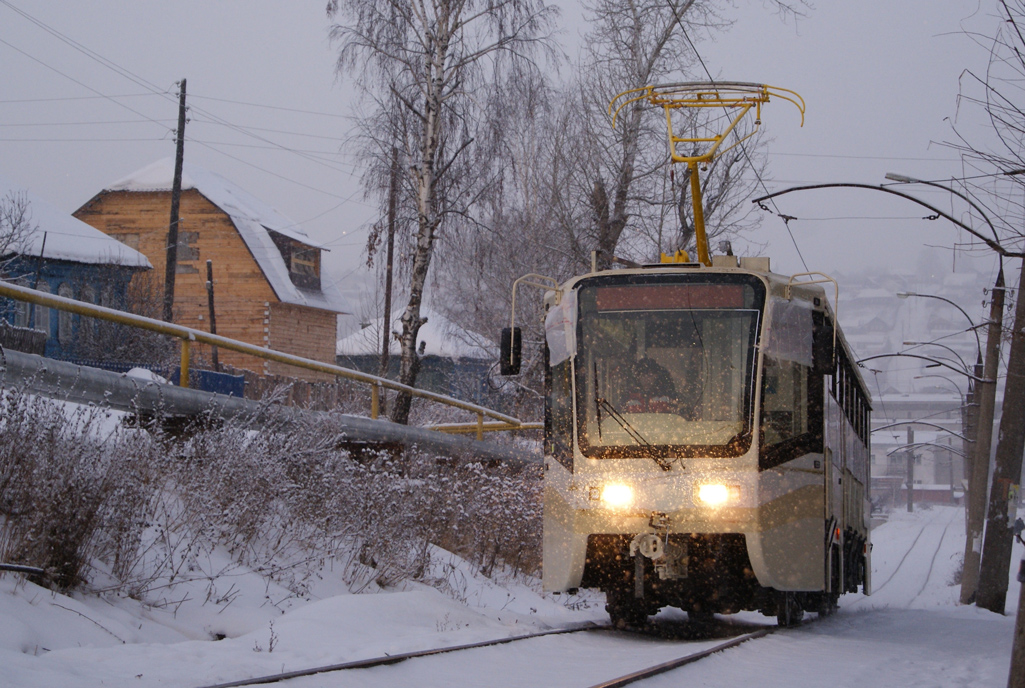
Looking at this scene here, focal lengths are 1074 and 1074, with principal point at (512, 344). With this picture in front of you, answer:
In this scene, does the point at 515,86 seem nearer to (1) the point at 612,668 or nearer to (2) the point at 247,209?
(1) the point at 612,668

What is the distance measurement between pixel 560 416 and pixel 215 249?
35876 mm

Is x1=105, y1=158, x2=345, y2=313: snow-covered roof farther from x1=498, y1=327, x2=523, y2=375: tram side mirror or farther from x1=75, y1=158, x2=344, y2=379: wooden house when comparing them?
x1=498, y1=327, x2=523, y2=375: tram side mirror

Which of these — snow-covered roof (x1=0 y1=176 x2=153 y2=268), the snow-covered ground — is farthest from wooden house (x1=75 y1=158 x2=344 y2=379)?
the snow-covered ground

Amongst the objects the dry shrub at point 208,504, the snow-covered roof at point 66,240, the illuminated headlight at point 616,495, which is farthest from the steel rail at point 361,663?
the snow-covered roof at point 66,240

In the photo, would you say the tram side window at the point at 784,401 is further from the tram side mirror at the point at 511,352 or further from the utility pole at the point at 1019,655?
the utility pole at the point at 1019,655

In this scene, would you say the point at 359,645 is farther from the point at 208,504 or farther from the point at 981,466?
the point at 981,466

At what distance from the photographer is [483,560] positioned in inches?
561

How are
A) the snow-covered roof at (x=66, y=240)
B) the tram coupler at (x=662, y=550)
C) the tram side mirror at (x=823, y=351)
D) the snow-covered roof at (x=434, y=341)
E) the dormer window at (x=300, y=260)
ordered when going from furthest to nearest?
the dormer window at (x=300, y=260)
the snow-covered roof at (x=434, y=341)
the snow-covered roof at (x=66, y=240)
the tram side mirror at (x=823, y=351)
the tram coupler at (x=662, y=550)

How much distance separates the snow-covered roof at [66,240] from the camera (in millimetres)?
31594

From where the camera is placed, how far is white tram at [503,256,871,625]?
9250mm

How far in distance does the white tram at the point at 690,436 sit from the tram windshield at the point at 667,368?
0.01 meters

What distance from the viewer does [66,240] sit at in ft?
108

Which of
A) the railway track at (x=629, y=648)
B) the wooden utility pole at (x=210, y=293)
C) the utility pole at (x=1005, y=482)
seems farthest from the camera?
the wooden utility pole at (x=210, y=293)

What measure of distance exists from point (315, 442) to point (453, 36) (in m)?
11.4
